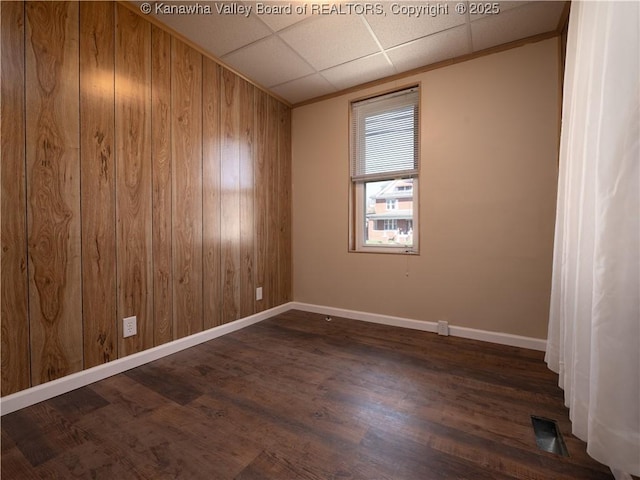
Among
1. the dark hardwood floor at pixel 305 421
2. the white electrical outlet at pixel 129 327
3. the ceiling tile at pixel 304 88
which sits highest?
the ceiling tile at pixel 304 88

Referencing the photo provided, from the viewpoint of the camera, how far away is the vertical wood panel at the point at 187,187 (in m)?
2.15

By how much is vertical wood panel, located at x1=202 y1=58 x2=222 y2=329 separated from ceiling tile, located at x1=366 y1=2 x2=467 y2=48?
1.35 meters

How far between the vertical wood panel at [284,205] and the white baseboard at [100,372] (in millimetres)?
776

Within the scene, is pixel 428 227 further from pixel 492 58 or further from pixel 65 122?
pixel 65 122

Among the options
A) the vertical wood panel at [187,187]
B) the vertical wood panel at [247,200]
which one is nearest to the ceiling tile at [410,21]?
the vertical wood panel at [247,200]

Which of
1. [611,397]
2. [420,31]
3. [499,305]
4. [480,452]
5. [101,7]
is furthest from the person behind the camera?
[499,305]

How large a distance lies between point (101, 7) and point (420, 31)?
210 centimetres

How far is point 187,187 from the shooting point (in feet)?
7.27

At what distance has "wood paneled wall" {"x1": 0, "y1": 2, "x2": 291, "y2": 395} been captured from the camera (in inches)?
56.9

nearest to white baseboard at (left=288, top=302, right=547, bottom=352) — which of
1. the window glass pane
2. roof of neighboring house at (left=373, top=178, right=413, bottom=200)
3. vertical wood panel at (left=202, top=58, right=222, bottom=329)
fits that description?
the window glass pane

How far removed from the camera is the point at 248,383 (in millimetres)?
1686

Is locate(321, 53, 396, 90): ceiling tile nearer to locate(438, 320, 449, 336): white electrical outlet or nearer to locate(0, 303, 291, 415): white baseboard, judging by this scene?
locate(438, 320, 449, 336): white electrical outlet

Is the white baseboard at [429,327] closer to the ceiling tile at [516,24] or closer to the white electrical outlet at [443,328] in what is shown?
the white electrical outlet at [443,328]

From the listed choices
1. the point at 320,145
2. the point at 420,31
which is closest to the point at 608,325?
the point at 420,31
